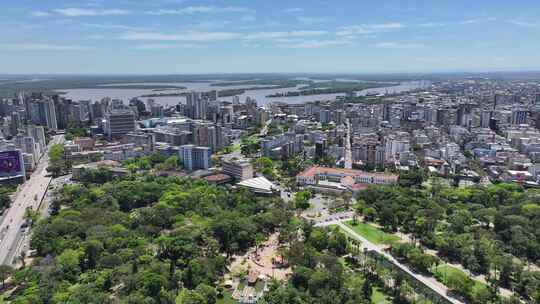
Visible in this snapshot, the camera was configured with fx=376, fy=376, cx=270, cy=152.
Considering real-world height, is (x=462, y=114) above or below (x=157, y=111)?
below

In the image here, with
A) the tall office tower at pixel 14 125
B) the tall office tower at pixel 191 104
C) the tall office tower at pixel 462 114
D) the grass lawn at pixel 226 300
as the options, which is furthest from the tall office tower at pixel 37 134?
the tall office tower at pixel 462 114

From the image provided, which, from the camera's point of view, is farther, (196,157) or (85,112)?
(85,112)

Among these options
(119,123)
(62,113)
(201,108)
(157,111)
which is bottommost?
(119,123)

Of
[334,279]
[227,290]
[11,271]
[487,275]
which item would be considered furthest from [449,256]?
[11,271]

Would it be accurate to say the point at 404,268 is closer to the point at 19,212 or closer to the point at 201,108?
the point at 19,212

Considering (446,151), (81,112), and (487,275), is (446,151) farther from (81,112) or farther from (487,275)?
(81,112)

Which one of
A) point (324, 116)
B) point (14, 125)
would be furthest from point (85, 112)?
point (324, 116)

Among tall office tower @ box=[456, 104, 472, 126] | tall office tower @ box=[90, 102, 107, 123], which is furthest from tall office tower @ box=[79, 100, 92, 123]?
tall office tower @ box=[456, 104, 472, 126]

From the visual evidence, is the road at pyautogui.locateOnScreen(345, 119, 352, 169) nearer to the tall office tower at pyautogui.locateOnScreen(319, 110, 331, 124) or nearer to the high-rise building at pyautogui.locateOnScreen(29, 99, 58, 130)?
the tall office tower at pyautogui.locateOnScreen(319, 110, 331, 124)
